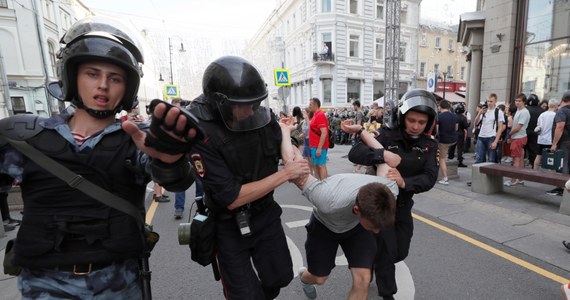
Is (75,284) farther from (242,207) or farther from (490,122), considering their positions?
(490,122)

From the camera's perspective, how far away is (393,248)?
2453mm

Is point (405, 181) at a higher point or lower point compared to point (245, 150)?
lower

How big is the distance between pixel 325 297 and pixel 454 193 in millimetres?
4365

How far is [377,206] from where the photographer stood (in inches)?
71.9

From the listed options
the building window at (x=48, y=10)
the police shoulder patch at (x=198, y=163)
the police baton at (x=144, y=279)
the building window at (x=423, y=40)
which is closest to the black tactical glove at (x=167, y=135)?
the police shoulder patch at (x=198, y=163)

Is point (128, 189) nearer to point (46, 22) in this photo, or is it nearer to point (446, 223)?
point (446, 223)

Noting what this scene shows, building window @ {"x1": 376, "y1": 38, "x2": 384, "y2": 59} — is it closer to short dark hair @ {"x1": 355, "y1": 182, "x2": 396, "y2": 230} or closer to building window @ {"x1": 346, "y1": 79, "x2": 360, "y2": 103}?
building window @ {"x1": 346, "y1": 79, "x2": 360, "y2": 103}

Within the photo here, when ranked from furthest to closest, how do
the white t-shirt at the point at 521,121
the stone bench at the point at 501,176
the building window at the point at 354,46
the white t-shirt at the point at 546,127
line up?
1. the building window at the point at 354,46
2. the white t-shirt at the point at 521,121
3. the white t-shirt at the point at 546,127
4. the stone bench at the point at 501,176

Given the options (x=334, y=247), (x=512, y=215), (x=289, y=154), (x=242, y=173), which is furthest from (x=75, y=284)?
(x=512, y=215)

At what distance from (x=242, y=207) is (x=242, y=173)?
0.21 meters

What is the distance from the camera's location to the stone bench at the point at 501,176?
4.66m

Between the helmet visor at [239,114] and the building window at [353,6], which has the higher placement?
the building window at [353,6]

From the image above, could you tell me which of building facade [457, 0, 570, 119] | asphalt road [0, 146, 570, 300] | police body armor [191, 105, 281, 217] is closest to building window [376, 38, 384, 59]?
building facade [457, 0, 570, 119]

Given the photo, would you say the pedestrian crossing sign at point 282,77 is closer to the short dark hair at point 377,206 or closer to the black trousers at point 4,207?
the black trousers at point 4,207
